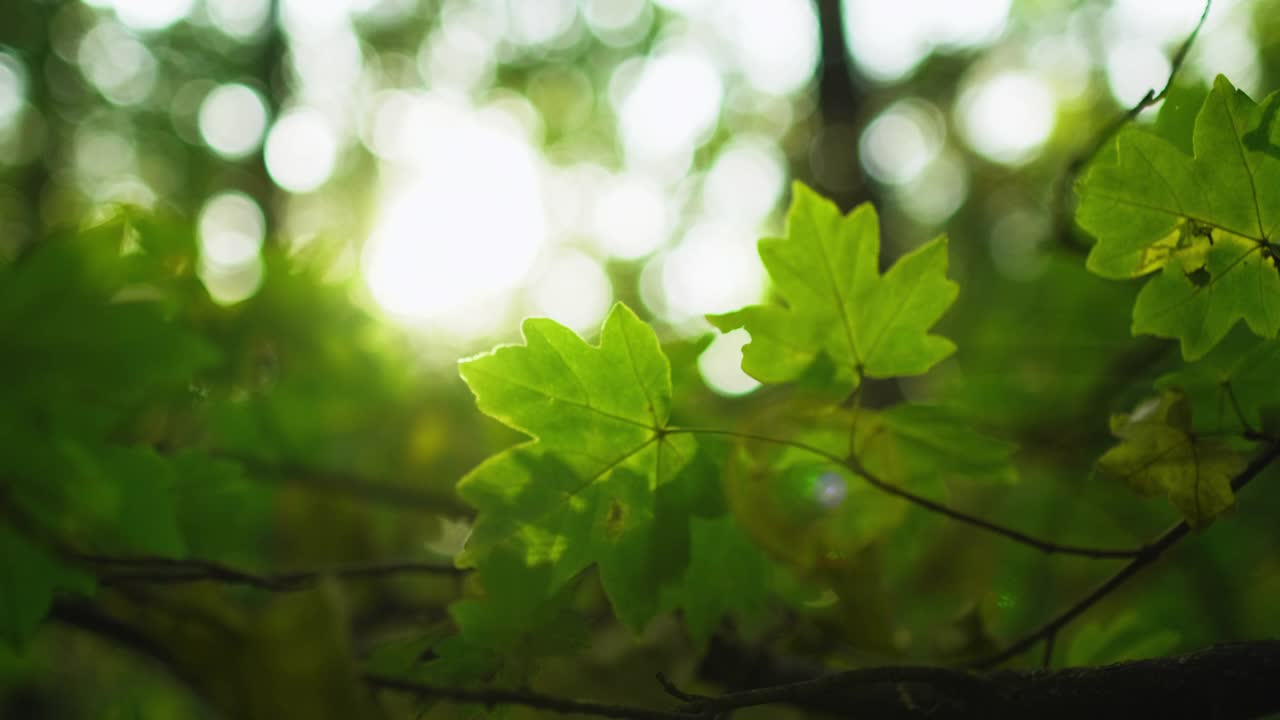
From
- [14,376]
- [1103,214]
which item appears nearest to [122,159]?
[14,376]

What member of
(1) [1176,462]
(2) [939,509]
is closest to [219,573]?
(2) [939,509]

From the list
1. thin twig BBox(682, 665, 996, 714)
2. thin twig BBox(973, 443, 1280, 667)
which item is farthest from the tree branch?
thin twig BBox(973, 443, 1280, 667)

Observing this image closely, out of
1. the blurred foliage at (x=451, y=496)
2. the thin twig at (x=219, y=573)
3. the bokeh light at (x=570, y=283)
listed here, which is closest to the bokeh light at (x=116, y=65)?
the bokeh light at (x=570, y=283)

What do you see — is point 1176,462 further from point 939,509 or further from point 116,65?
point 116,65

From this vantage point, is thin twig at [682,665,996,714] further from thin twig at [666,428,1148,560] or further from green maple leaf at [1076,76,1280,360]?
green maple leaf at [1076,76,1280,360]

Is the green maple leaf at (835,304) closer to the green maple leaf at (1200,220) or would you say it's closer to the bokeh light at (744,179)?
the green maple leaf at (1200,220)

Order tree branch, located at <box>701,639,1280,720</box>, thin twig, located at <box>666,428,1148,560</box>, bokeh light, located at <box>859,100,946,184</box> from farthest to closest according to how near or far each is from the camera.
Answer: bokeh light, located at <box>859,100,946,184</box>, thin twig, located at <box>666,428,1148,560</box>, tree branch, located at <box>701,639,1280,720</box>
